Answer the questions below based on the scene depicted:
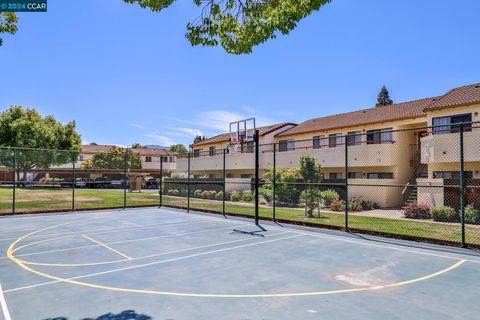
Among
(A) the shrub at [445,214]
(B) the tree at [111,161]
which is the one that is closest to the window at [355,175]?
(A) the shrub at [445,214]

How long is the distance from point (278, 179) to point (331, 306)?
18971 mm

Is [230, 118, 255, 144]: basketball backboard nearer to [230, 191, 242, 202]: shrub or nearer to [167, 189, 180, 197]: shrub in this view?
[230, 191, 242, 202]: shrub

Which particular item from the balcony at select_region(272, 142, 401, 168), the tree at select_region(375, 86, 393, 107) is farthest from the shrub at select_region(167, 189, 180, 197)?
the tree at select_region(375, 86, 393, 107)

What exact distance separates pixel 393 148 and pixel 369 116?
5185mm

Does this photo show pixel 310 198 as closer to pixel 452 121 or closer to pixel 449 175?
pixel 449 175

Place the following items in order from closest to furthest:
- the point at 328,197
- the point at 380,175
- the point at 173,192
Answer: the point at 328,197
the point at 380,175
the point at 173,192

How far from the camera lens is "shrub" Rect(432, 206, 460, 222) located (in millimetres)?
17719

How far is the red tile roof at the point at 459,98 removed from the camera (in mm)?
21141

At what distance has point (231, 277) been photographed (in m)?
7.69

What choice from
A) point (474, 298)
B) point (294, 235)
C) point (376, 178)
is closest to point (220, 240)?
point (294, 235)

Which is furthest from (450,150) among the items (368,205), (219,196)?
(219,196)

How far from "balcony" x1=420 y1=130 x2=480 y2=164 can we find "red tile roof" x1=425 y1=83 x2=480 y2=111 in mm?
2133

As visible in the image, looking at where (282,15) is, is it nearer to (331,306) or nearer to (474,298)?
(331,306)

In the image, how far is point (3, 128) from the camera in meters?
45.2
